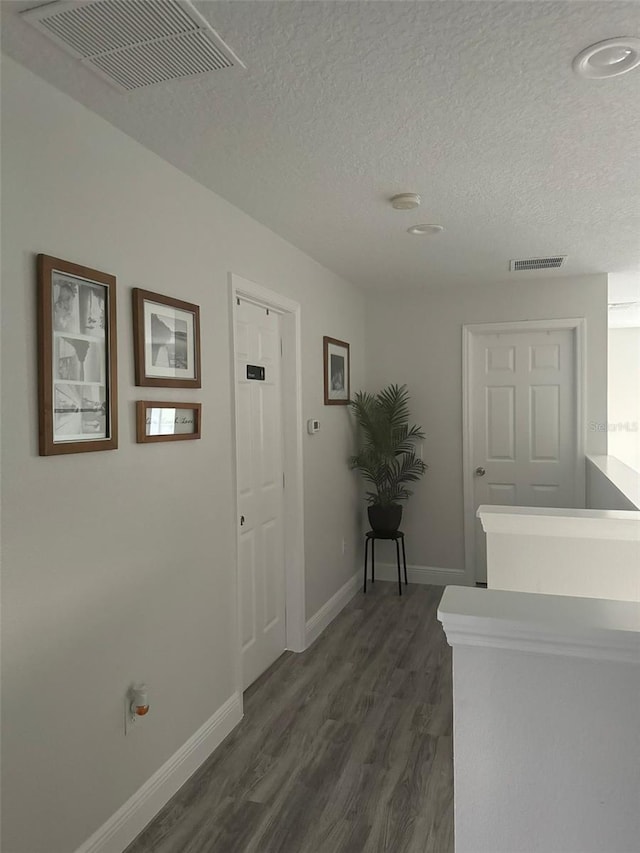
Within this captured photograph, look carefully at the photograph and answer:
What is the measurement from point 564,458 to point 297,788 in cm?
337

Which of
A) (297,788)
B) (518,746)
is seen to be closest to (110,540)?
(297,788)

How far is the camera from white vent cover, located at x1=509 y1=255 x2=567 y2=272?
416 centimetres

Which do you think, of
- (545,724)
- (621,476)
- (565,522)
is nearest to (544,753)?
(545,724)

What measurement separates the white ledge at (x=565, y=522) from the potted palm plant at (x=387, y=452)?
2247mm

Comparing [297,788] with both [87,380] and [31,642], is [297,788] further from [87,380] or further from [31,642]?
[87,380]

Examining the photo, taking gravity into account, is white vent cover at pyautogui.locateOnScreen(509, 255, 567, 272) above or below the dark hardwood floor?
above

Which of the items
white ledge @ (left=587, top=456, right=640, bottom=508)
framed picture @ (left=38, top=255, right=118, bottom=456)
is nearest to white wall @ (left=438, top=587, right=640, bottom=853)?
framed picture @ (left=38, top=255, right=118, bottom=456)

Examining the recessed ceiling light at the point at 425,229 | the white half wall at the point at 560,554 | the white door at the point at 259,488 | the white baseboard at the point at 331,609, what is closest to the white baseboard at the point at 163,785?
the white door at the point at 259,488

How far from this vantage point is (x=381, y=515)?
190 inches

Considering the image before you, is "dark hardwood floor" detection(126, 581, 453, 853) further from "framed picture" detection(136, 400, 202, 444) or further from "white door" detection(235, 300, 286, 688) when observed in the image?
"framed picture" detection(136, 400, 202, 444)

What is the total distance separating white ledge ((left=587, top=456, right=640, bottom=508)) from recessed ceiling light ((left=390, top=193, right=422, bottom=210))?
1690 millimetres

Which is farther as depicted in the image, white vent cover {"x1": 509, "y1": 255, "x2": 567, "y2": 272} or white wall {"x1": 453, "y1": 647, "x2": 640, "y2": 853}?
white vent cover {"x1": 509, "y1": 255, "x2": 567, "y2": 272}

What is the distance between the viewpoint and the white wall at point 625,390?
7.94 meters

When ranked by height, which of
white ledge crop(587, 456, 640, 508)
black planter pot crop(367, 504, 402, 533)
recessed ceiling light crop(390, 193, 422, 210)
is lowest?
black planter pot crop(367, 504, 402, 533)
